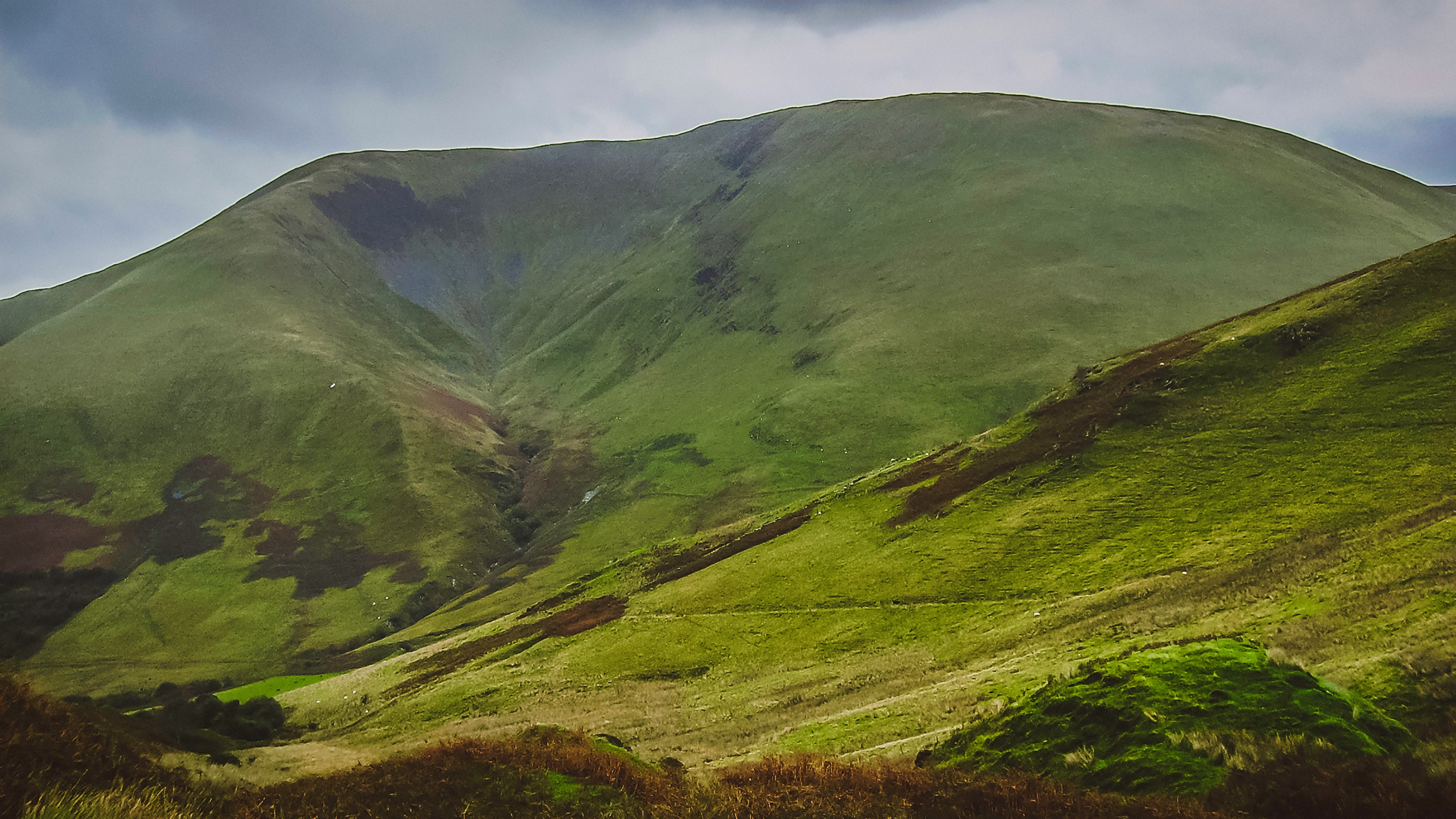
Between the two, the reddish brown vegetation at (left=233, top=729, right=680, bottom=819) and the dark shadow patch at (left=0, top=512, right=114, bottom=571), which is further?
the dark shadow patch at (left=0, top=512, right=114, bottom=571)

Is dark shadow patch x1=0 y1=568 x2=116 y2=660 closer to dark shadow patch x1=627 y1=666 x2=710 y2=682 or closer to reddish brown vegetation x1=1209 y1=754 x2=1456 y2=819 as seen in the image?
dark shadow patch x1=627 y1=666 x2=710 y2=682

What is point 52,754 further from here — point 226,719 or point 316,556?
point 316,556

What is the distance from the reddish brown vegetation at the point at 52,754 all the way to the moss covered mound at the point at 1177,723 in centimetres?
1392

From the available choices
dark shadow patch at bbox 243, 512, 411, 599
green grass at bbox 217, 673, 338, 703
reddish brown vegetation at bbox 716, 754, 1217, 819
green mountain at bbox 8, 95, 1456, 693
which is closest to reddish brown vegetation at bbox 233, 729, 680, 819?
reddish brown vegetation at bbox 716, 754, 1217, 819

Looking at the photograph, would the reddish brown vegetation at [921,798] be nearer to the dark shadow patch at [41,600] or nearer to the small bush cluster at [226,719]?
the small bush cluster at [226,719]

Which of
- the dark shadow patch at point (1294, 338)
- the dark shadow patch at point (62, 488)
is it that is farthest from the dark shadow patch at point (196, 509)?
the dark shadow patch at point (1294, 338)

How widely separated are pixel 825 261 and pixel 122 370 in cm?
16878

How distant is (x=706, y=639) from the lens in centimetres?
4425

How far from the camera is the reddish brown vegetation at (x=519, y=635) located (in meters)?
56.1

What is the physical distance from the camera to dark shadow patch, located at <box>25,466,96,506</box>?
5965 inches

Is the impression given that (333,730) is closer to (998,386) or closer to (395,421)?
(998,386)

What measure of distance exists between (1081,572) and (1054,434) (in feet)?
55.8

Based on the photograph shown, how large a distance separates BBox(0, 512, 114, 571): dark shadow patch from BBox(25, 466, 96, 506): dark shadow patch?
4417 millimetres

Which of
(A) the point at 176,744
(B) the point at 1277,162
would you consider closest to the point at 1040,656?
(A) the point at 176,744
